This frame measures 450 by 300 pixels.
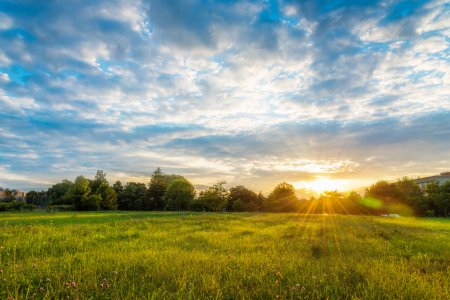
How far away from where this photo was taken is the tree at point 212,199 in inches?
3890

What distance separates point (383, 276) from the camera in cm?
540

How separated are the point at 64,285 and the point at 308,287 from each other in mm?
4195

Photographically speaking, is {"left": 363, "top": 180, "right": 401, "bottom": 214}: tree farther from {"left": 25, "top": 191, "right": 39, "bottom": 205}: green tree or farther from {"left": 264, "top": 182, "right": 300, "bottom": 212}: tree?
{"left": 25, "top": 191, "right": 39, "bottom": 205}: green tree

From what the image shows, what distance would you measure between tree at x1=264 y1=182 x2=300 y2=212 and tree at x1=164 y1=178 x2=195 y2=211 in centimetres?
3387

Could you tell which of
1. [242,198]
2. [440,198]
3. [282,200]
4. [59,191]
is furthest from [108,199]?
[440,198]

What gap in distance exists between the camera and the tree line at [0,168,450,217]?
281 ft

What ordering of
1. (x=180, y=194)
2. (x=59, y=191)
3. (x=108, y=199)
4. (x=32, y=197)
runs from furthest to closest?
1. (x=32, y=197)
2. (x=59, y=191)
3. (x=108, y=199)
4. (x=180, y=194)

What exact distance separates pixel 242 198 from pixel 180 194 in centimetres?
3272

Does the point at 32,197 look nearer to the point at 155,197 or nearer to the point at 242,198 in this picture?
the point at 155,197

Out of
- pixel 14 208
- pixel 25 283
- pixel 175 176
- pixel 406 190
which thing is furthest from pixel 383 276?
pixel 175 176

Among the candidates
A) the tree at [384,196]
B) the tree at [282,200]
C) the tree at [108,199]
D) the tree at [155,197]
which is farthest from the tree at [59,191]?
the tree at [384,196]

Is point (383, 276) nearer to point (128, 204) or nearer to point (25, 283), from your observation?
point (25, 283)

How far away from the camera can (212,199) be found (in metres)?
98.6

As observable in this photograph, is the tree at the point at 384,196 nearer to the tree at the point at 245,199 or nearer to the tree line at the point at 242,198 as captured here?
the tree line at the point at 242,198
